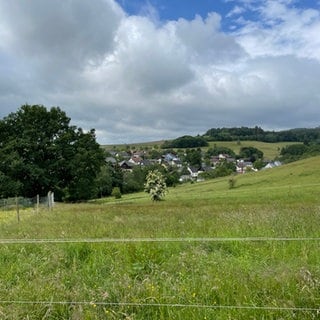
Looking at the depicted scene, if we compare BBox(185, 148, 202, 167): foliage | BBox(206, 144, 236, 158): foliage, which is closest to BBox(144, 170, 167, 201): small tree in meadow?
BBox(185, 148, 202, 167): foliage

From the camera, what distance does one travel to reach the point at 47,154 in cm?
6016

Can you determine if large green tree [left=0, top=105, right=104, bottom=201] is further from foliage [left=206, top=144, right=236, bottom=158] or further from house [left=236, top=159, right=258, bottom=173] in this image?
foliage [left=206, top=144, right=236, bottom=158]

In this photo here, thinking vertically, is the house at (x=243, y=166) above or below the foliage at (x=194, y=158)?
below

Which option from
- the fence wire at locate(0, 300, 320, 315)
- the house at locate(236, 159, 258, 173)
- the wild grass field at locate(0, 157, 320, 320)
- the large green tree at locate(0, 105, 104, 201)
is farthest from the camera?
the house at locate(236, 159, 258, 173)

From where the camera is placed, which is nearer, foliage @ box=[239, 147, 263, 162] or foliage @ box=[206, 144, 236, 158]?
foliage @ box=[239, 147, 263, 162]

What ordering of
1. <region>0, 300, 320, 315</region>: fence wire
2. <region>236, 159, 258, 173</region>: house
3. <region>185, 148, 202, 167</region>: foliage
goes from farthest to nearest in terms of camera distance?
<region>185, 148, 202, 167</region>: foliage < <region>236, 159, 258, 173</region>: house < <region>0, 300, 320, 315</region>: fence wire

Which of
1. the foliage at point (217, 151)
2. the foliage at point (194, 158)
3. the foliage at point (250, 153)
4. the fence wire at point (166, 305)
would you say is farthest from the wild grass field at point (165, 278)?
the foliage at point (194, 158)

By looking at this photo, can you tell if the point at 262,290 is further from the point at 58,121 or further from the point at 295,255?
the point at 58,121

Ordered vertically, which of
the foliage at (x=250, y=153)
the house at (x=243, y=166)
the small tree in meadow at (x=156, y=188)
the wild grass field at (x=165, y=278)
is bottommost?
the house at (x=243, y=166)

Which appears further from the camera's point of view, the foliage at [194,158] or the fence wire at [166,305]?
the foliage at [194,158]

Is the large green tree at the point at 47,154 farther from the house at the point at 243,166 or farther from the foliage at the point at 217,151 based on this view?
the foliage at the point at 217,151

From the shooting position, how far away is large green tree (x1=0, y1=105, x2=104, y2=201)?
56.8m

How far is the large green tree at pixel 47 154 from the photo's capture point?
186 feet

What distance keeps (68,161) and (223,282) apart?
56.1m
